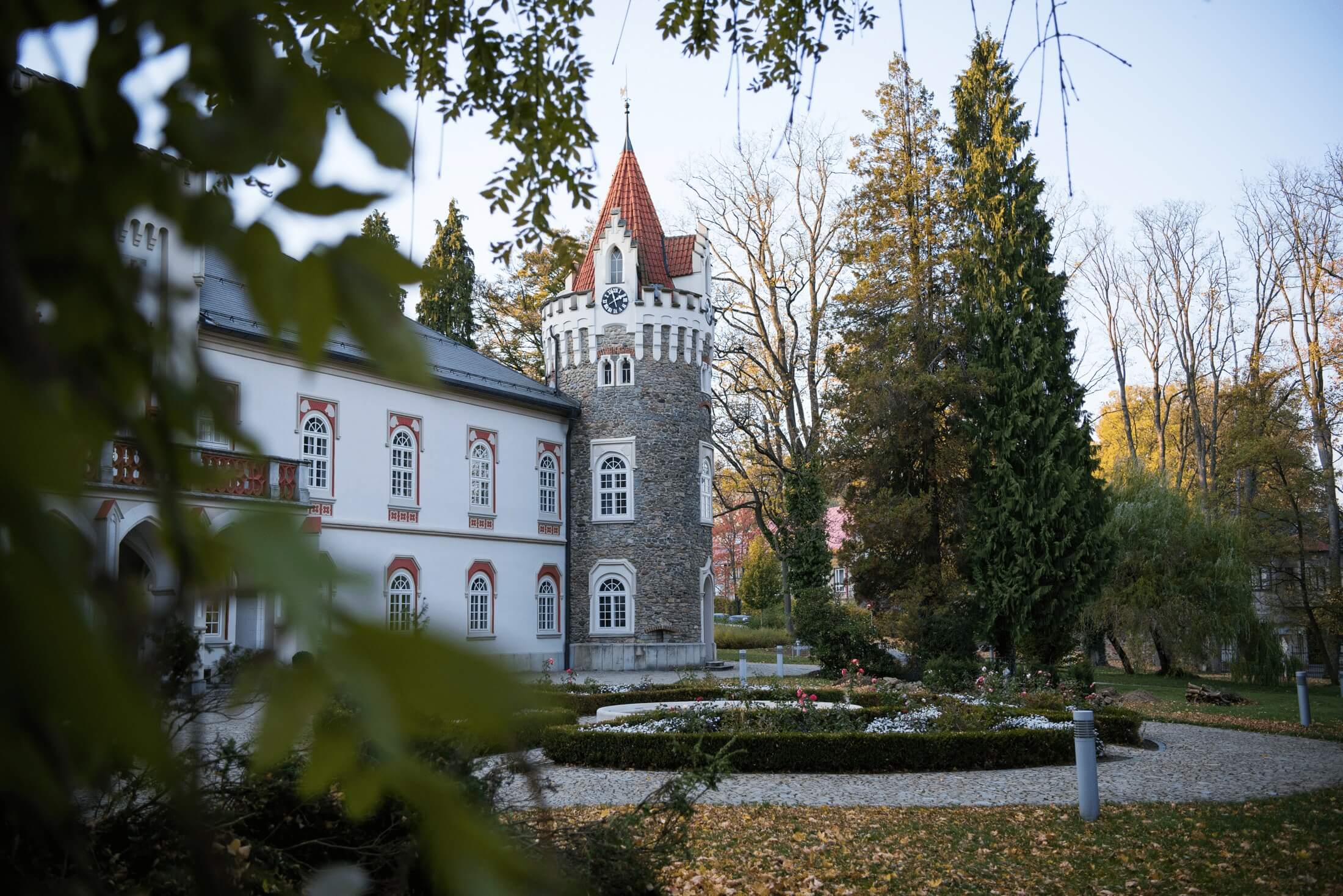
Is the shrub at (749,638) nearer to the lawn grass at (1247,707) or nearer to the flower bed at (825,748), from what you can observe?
the lawn grass at (1247,707)

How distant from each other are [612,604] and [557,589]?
1.47m

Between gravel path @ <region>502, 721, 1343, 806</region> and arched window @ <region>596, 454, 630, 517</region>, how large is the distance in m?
14.8

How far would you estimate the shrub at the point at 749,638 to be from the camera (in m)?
35.2

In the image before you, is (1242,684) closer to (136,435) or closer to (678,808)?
(678,808)

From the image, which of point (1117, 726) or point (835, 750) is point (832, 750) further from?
point (1117, 726)

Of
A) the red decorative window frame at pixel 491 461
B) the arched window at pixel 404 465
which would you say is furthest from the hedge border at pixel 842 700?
the red decorative window frame at pixel 491 461

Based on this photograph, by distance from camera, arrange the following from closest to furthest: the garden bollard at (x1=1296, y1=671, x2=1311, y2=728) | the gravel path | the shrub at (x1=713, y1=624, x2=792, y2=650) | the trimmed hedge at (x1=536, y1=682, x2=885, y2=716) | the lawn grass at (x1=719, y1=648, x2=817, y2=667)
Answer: the gravel path → the garden bollard at (x1=1296, y1=671, x2=1311, y2=728) → the trimmed hedge at (x1=536, y1=682, x2=885, y2=716) → the lawn grass at (x1=719, y1=648, x2=817, y2=667) → the shrub at (x1=713, y1=624, x2=792, y2=650)

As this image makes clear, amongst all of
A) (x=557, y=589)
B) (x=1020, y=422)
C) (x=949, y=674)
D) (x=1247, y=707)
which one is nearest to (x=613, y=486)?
(x=557, y=589)

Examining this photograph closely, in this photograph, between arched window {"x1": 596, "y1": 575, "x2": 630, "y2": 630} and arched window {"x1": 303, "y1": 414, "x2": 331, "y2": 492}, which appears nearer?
arched window {"x1": 303, "y1": 414, "x2": 331, "y2": 492}

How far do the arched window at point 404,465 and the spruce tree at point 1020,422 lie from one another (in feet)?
40.6

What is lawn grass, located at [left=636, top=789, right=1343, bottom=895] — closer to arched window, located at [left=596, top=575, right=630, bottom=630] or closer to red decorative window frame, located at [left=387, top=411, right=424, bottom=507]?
red decorative window frame, located at [left=387, top=411, right=424, bottom=507]

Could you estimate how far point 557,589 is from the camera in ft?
85.7

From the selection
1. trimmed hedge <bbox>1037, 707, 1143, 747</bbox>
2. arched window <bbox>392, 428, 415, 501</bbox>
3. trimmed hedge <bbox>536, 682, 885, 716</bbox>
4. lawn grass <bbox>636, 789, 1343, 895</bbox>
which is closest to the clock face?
arched window <bbox>392, 428, 415, 501</bbox>

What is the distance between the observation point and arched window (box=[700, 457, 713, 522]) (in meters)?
26.9
